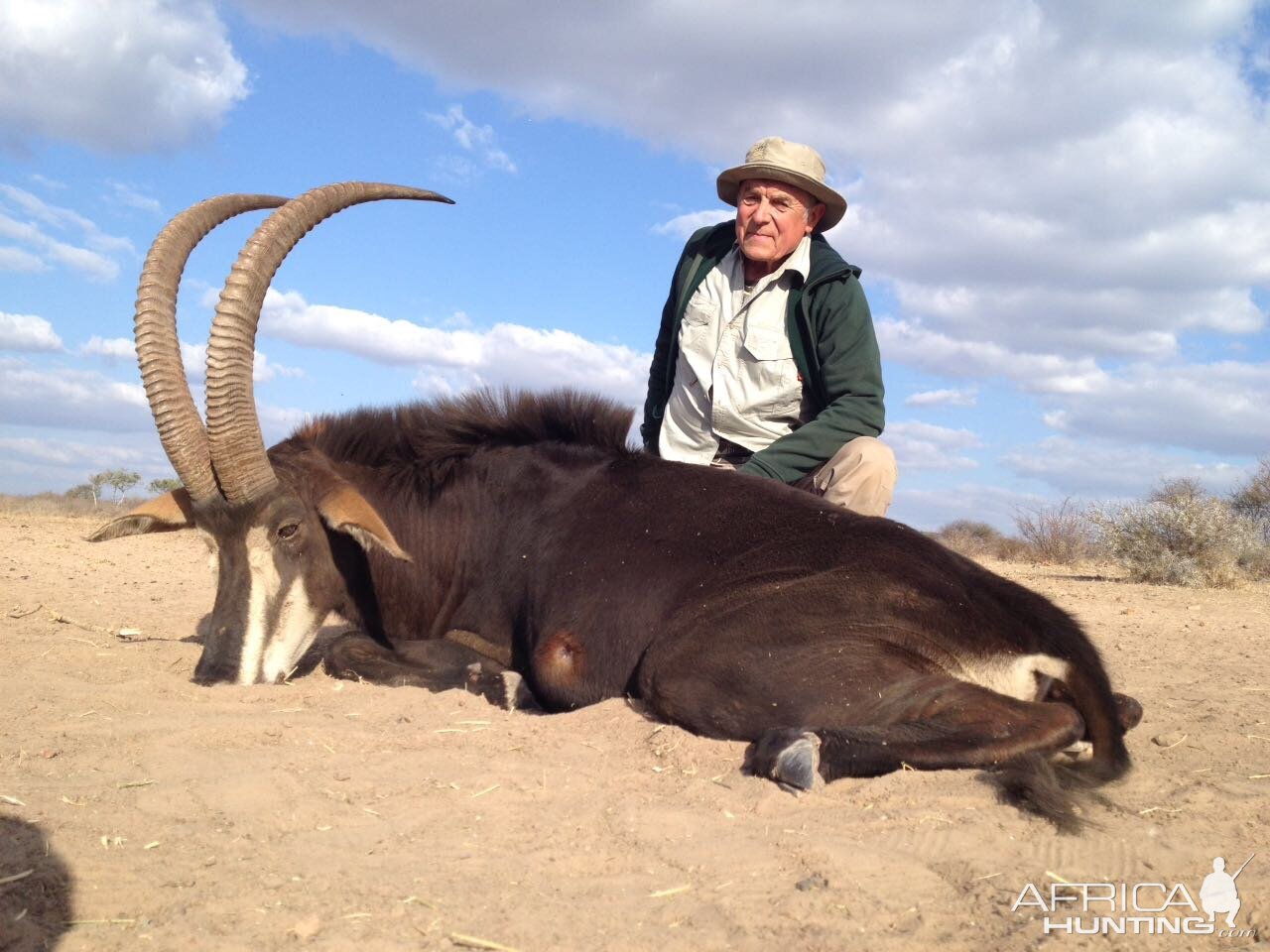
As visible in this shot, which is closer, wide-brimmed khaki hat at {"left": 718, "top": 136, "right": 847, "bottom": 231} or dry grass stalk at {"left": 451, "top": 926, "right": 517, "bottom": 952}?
dry grass stalk at {"left": 451, "top": 926, "right": 517, "bottom": 952}

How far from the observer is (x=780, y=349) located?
257 inches

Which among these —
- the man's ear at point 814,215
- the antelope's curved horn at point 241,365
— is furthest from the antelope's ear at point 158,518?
the man's ear at point 814,215

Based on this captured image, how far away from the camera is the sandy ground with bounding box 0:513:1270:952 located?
2.48m

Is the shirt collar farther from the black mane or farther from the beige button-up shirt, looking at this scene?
the black mane

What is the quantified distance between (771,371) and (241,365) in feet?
10.6

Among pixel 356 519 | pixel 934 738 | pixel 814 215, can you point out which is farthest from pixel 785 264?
pixel 934 738

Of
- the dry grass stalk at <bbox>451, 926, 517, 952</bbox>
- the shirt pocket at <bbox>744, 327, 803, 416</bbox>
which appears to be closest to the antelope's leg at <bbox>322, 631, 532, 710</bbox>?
the shirt pocket at <bbox>744, 327, 803, 416</bbox>

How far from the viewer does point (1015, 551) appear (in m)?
24.2

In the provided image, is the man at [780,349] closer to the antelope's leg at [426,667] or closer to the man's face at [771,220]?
the man's face at [771,220]

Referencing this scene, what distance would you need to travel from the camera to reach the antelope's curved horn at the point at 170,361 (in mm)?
5090

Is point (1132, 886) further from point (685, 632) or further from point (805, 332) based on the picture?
point (805, 332)

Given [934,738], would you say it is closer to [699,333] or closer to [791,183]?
[699,333]

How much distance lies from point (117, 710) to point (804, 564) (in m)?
3.14

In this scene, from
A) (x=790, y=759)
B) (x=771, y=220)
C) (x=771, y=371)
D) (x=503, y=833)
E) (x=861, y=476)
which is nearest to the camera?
(x=503, y=833)
